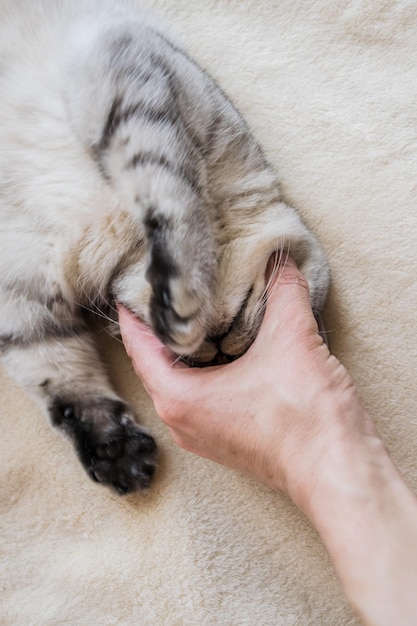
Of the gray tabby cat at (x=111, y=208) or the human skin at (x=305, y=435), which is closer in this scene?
the human skin at (x=305, y=435)

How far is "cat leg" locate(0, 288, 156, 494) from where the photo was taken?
1172 mm

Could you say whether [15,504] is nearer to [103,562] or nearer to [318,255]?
[103,562]

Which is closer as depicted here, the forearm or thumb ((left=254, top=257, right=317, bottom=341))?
the forearm

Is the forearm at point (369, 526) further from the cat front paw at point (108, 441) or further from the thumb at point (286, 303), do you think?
the cat front paw at point (108, 441)

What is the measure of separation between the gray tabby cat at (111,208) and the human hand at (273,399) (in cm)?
6

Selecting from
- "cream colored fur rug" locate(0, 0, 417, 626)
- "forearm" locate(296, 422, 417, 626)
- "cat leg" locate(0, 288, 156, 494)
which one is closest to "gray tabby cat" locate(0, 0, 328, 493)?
"cat leg" locate(0, 288, 156, 494)

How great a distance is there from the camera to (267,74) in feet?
4.57

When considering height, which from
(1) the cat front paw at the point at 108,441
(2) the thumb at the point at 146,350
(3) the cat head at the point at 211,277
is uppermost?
(3) the cat head at the point at 211,277

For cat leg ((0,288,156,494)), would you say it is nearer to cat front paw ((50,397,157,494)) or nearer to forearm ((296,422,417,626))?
cat front paw ((50,397,157,494))

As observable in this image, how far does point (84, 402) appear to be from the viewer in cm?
122

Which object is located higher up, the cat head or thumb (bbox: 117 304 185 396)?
the cat head

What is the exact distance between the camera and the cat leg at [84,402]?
1.17 m

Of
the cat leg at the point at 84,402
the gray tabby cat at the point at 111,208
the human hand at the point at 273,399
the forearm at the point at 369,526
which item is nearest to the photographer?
the forearm at the point at 369,526

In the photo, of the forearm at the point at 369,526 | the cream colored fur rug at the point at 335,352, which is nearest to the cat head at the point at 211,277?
the cream colored fur rug at the point at 335,352
